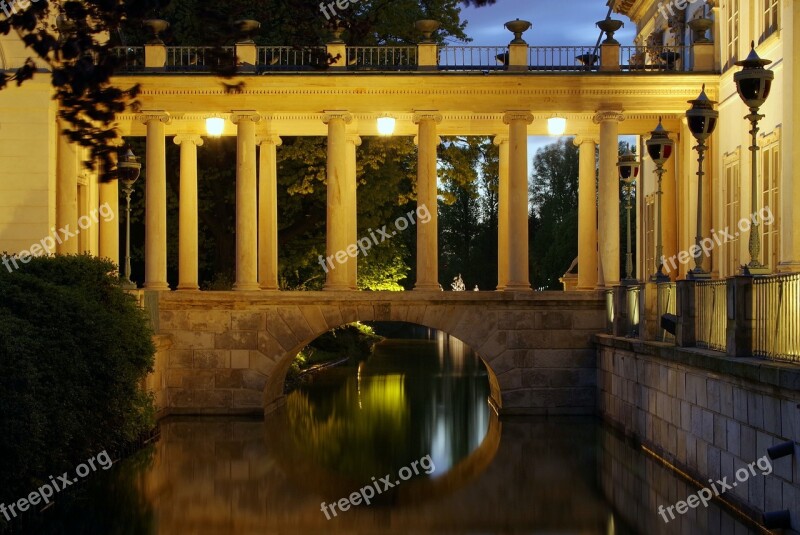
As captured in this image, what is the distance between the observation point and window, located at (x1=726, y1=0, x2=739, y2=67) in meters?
30.2

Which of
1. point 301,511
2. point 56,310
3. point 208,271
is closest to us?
point 301,511

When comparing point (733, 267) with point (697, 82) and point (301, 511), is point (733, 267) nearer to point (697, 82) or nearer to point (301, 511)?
point (697, 82)

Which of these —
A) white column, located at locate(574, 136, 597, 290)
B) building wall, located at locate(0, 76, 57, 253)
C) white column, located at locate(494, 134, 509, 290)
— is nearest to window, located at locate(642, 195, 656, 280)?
white column, located at locate(574, 136, 597, 290)

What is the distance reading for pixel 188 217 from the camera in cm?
3344

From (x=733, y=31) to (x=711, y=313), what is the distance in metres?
13.3

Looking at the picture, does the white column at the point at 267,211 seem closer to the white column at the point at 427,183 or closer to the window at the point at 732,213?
the white column at the point at 427,183

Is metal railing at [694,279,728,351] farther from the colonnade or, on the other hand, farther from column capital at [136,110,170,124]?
column capital at [136,110,170,124]

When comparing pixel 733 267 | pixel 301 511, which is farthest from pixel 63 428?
pixel 733 267

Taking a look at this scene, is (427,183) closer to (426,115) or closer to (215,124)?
(426,115)

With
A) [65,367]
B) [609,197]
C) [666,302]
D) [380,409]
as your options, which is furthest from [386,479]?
[609,197]

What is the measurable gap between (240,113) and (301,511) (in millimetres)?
15391

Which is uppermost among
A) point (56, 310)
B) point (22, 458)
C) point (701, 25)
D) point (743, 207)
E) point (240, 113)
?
point (701, 25)

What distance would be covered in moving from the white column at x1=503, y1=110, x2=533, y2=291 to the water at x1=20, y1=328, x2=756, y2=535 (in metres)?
4.00

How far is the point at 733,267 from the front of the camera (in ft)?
100
